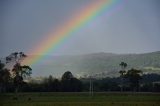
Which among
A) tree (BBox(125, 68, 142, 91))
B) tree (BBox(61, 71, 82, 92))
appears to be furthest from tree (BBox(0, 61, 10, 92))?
tree (BBox(125, 68, 142, 91))

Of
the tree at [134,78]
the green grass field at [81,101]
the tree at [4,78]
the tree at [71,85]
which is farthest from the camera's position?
the tree at [134,78]

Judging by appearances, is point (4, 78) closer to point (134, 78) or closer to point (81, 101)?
point (134, 78)

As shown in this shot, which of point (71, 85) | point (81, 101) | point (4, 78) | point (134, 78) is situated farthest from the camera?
point (134, 78)

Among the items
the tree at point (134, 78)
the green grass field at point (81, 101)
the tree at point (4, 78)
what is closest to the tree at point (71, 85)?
the tree at point (4, 78)

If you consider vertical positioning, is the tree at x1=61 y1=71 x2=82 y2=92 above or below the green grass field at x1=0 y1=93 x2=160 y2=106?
above

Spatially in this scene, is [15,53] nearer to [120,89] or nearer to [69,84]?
[69,84]

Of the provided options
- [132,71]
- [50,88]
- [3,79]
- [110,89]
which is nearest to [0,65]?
[3,79]

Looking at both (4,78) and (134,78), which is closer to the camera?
(4,78)

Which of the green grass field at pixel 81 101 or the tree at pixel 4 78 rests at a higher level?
the tree at pixel 4 78

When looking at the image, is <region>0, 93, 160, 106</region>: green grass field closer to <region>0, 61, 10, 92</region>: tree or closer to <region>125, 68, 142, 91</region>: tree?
<region>0, 61, 10, 92</region>: tree

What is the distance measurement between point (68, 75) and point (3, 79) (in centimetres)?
2260

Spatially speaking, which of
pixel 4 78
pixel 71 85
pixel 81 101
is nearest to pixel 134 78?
pixel 71 85

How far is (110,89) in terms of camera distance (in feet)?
429

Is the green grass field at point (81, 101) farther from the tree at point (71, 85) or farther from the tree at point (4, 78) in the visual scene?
the tree at point (71, 85)
